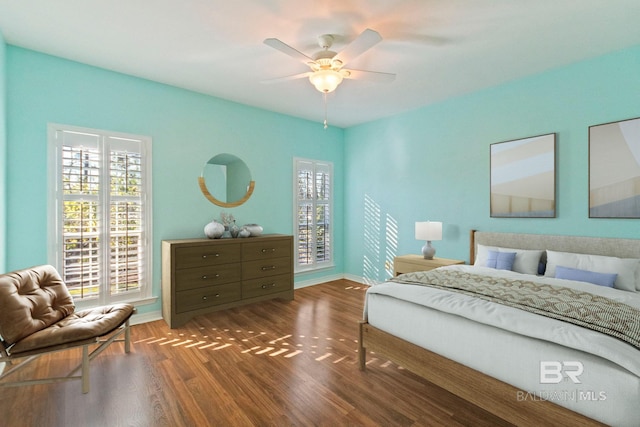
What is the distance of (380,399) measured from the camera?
6.78 ft

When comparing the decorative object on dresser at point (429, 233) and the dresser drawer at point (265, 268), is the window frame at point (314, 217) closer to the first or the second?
the dresser drawer at point (265, 268)

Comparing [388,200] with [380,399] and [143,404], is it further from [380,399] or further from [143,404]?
[143,404]

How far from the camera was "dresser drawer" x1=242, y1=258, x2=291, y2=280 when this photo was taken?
154 inches

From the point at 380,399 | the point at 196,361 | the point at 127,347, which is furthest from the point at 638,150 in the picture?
the point at 127,347

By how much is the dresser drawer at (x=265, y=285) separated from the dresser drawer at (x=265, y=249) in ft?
1.00

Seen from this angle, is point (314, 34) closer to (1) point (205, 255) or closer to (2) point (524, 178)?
(1) point (205, 255)

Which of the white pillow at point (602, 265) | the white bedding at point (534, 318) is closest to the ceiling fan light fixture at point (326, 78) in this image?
the white bedding at point (534, 318)

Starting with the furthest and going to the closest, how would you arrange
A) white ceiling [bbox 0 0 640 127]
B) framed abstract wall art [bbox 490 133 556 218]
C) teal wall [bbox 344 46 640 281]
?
1. framed abstract wall art [bbox 490 133 556 218]
2. teal wall [bbox 344 46 640 281]
3. white ceiling [bbox 0 0 640 127]

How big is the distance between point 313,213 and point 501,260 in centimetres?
291

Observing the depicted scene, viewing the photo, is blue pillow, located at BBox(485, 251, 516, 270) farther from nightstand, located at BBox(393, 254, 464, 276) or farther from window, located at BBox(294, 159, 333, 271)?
window, located at BBox(294, 159, 333, 271)

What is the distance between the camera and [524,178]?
137 inches

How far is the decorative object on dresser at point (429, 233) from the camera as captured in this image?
3908 millimetres

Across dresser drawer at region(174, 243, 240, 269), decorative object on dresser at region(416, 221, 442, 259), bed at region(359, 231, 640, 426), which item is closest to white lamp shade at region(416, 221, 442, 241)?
decorative object on dresser at region(416, 221, 442, 259)

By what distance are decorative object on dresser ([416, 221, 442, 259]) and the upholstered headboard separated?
0.43 metres
